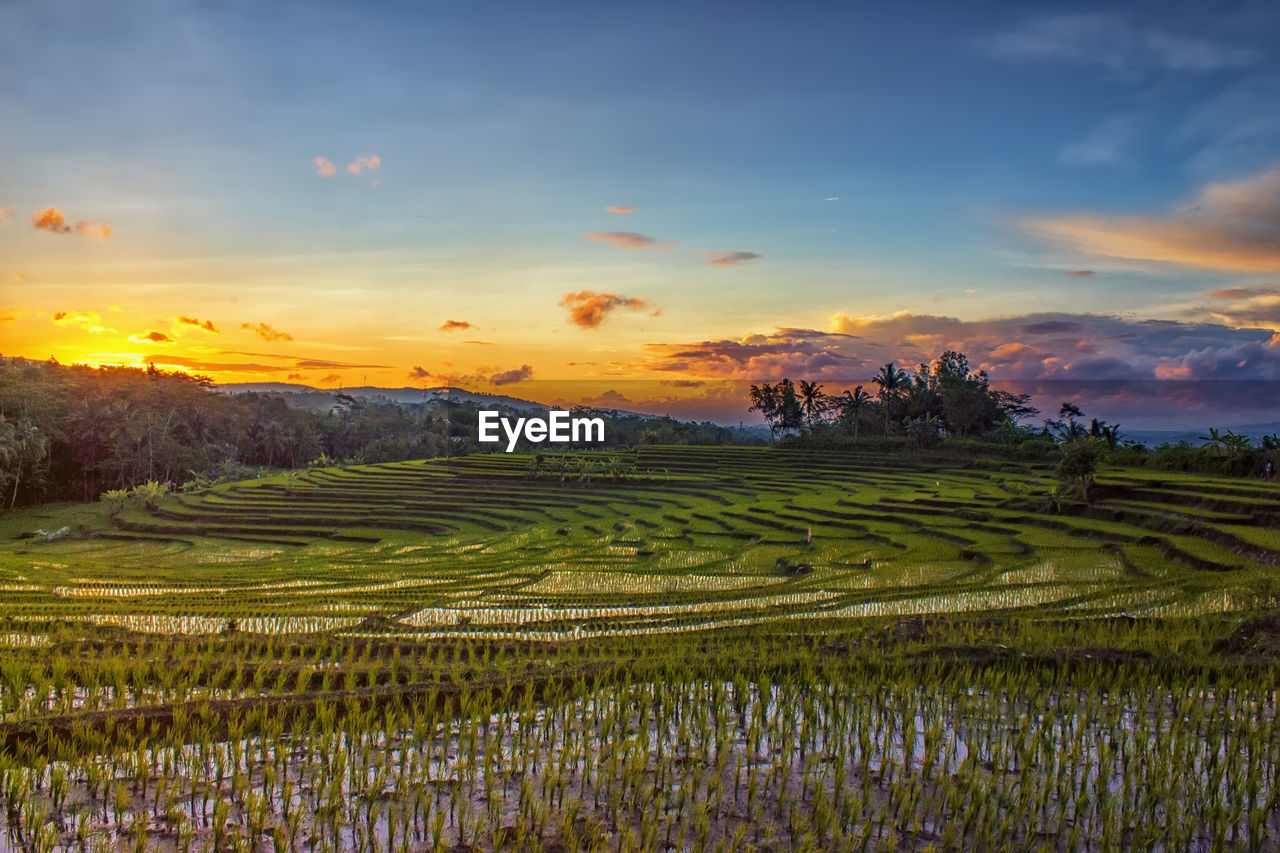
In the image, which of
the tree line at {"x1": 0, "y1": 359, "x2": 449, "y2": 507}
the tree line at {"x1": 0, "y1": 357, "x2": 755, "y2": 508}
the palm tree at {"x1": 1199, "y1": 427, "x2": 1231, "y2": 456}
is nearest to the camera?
the palm tree at {"x1": 1199, "y1": 427, "x2": 1231, "y2": 456}

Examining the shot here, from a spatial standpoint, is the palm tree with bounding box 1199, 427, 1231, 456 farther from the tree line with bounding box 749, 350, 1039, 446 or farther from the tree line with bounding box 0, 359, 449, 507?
the tree line with bounding box 0, 359, 449, 507

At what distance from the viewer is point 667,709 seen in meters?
5.77

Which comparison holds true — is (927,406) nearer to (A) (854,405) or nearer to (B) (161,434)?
(A) (854,405)

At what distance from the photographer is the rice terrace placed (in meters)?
4.08

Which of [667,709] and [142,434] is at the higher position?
[142,434]

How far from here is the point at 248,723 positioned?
5238mm

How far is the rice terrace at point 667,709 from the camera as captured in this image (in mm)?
4082

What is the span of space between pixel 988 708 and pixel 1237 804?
1745 millimetres

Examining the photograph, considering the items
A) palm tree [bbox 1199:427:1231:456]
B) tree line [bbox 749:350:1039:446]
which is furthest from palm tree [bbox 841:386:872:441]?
palm tree [bbox 1199:427:1231:456]

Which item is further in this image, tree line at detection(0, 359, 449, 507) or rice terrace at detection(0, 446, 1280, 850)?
tree line at detection(0, 359, 449, 507)

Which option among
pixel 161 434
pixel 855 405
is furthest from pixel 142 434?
pixel 855 405

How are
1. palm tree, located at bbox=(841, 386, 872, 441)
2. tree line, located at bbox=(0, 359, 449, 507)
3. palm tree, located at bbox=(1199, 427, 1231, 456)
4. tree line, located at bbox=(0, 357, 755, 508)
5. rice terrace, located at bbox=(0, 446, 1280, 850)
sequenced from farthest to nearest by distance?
palm tree, located at bbox=(841, 386, 872, 441) → tree line, located at bbox=(0, 357, 755, 508) → tree line, located at bbox=(0, 359, 449, 507) → palm tree, located at bbox=(1199, 427, 1231, 456) → rice terrace, located at bbox=(0, 446, 1280, 850)

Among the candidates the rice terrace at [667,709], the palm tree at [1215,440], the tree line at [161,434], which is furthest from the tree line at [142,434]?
the palm tree at [1215,440]

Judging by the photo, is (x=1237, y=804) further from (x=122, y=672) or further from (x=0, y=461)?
(x=0, y=461)
